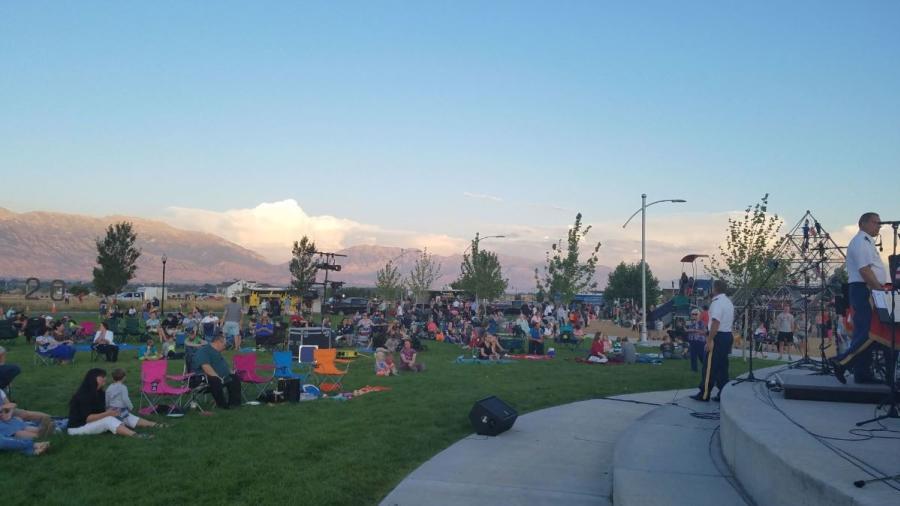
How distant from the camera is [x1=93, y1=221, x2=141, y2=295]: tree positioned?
57812mm

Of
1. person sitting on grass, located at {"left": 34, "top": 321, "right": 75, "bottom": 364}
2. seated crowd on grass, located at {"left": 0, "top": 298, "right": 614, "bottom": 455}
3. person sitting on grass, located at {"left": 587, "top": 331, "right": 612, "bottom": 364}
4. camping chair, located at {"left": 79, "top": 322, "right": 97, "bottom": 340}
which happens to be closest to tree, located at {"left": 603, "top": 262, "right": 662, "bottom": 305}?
seated crowd on grass, located at {"left": 0, "top": 298, "right": 614, "bottom": 455}

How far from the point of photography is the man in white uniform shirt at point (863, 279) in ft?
23.2

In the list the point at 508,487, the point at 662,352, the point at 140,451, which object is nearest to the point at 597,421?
the point at 508,487

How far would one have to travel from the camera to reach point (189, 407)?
11055 millimetres

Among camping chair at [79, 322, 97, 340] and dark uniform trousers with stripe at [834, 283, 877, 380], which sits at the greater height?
dark uniform trousers with stripe at [834, 283, 877, 380]

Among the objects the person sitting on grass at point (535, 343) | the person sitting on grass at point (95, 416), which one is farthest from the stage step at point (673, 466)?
the person sitting on grass at point (535, 343)

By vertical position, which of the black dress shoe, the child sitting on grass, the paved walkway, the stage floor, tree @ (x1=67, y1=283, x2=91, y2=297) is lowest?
the child sitting on grass

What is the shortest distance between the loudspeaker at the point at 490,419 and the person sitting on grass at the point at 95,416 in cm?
438

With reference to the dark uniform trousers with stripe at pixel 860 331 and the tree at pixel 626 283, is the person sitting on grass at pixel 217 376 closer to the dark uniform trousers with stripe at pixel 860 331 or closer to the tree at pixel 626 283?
the dark uniform trousers with stripe at pixel 860 331

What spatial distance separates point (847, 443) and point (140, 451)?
746 cm

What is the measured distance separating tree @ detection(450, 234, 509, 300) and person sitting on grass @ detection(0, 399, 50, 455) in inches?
2157

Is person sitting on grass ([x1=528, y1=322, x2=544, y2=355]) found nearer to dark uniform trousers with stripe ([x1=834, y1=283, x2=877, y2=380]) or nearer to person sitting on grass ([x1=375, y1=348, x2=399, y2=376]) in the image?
person sitting on grass ([x1=375, y1=348, x2=399, y2=376])

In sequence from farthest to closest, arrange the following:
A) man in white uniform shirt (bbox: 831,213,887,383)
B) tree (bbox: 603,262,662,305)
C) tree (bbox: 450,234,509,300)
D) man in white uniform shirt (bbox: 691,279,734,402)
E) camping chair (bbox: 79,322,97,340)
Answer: tree (bbox: 603,262,662,305) < tree (bbox: 450,234,509,300) < camping chair (bbox: 79,322,97,340) < man in white uniform shirt (bbox: 691,279,734,402) < man in white uniform shirt (bbox: 831,213,887,383)

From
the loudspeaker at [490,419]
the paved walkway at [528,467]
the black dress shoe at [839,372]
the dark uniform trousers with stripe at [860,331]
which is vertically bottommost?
the paved walkway at [528,467]
